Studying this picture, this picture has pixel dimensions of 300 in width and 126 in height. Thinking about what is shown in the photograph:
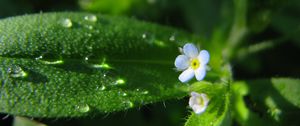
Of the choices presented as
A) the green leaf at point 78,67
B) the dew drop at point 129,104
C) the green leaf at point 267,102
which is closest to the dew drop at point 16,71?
the green leaf at point 78,67

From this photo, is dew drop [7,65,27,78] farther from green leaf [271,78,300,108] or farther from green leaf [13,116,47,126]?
green leaf [271,78,300,108]

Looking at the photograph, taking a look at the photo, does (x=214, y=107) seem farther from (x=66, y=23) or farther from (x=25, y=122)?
(x=25, y=122)

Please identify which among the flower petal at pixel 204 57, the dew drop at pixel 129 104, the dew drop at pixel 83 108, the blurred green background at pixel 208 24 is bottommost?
the dew drop at pixel 83 108

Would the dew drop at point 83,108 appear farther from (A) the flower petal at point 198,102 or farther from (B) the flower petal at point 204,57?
(B) the flower petal at point 204,57

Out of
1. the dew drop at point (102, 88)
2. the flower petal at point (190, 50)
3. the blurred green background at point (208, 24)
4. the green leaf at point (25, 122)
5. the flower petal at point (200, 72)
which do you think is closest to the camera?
the flower petal at point (200, 72)

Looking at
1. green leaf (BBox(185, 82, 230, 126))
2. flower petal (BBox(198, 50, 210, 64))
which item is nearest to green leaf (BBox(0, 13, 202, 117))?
green leaf (BBox(185, 82, 230, 126))

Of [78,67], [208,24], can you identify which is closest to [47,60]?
[78,67]
